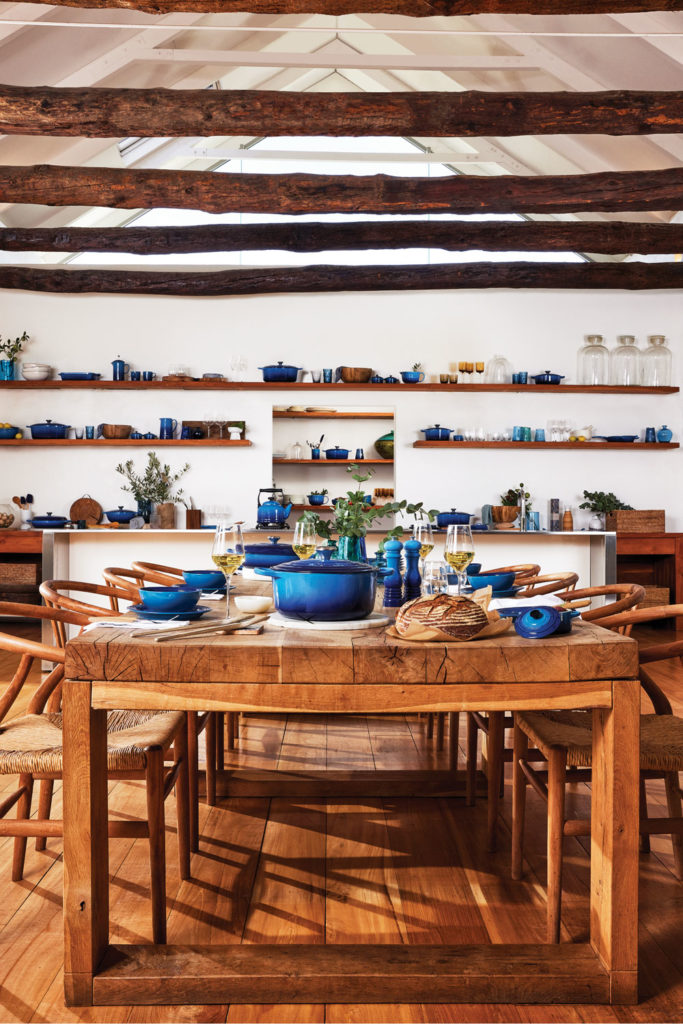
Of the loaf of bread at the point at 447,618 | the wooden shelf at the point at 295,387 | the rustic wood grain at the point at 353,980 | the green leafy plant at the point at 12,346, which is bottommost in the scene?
the rustic wood grain at the point at 353,980

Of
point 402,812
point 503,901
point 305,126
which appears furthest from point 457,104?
point 503,901

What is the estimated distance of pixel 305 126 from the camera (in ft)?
15.1

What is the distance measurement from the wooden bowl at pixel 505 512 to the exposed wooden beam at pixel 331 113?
324cm

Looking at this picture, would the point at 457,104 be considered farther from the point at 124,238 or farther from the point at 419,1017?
the point at 419,1017

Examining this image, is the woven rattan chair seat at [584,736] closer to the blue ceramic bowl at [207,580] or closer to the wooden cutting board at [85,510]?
the blue ceramic bowl at [207,580]

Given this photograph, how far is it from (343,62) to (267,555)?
4255mm

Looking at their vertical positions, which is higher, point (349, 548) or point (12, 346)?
point (12, 346)

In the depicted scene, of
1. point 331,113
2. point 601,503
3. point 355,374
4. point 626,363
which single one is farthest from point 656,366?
point 331,113

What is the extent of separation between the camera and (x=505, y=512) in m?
7.24

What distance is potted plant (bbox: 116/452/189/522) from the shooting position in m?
7.62

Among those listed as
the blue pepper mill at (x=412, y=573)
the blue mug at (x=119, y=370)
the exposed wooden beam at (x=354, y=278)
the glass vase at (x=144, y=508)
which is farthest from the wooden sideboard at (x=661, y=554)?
the blue pepper mill at (x=412, y=573)

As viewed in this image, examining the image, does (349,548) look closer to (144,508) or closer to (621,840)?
(621,840)

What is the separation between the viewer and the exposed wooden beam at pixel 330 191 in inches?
207

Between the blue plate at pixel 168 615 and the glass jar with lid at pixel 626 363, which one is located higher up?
the glass jar with lid at pixel 626 363
